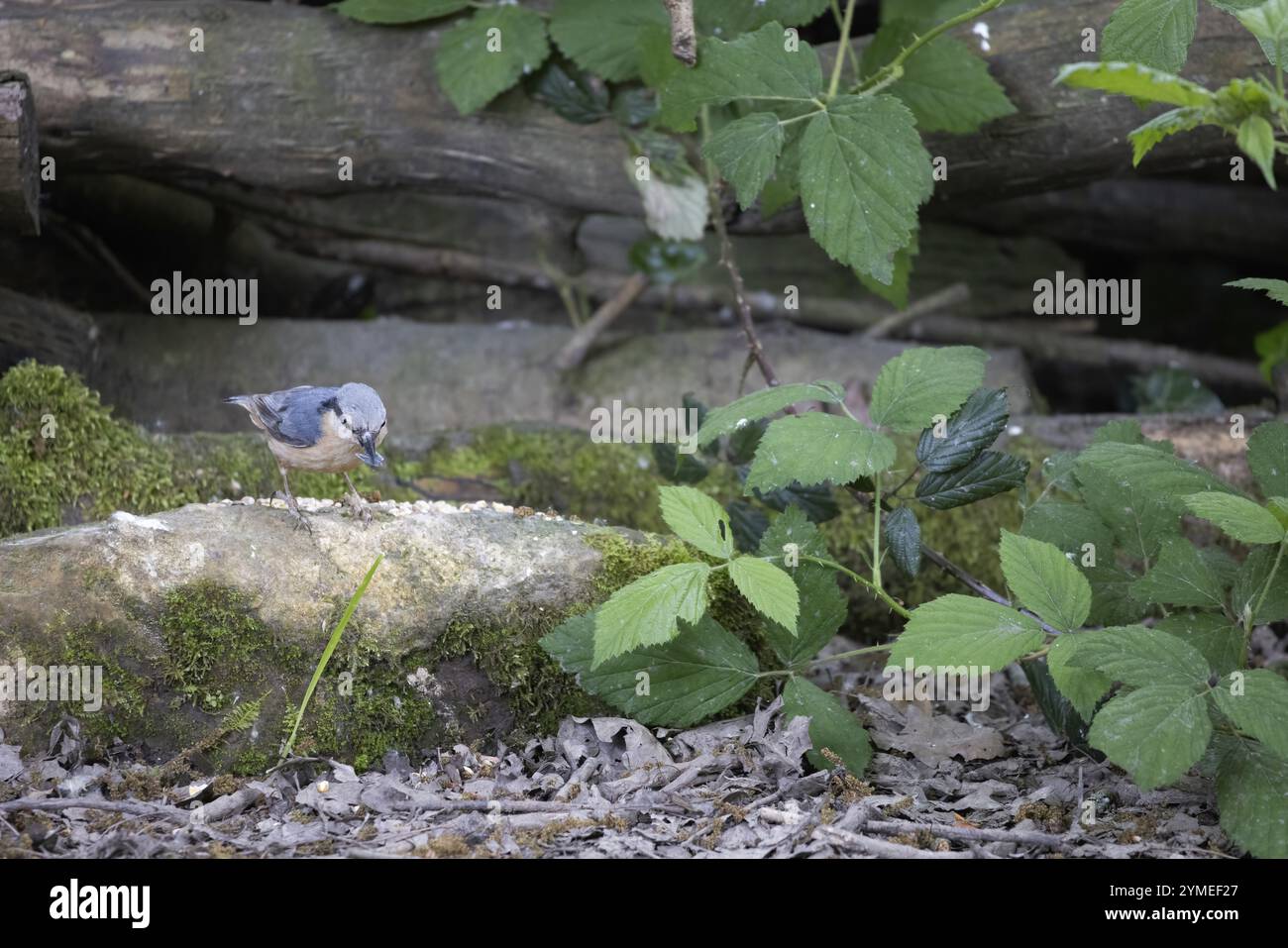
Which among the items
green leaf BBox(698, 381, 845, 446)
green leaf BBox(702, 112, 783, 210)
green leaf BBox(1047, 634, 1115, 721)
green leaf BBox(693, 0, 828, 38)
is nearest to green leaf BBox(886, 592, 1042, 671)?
green leaf BBox(1047, 634, 1115, 721)

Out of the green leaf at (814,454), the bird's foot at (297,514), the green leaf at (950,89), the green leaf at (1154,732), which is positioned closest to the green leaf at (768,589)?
the green leaf at (814,454)

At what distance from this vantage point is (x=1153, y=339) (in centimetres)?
621

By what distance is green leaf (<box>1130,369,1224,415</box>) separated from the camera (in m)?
4.74

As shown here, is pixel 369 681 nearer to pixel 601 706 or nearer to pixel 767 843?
pixel 601 706

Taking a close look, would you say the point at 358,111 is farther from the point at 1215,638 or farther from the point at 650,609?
the point at 1215,638

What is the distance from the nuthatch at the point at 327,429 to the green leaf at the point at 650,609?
70 centimetres

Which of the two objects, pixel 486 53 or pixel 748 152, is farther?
pixel 486 53

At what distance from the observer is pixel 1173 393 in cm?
482

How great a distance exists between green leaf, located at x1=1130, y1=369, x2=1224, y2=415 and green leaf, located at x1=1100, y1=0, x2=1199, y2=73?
2252 millimetres

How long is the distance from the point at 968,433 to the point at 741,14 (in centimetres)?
154

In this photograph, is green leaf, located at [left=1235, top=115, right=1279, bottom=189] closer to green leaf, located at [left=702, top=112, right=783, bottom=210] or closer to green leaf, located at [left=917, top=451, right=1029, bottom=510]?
green leaf, located at [left=917, top=451, right=1029, bottom=510]

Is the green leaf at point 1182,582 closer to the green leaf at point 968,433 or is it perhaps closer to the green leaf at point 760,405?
the green leaf at point 968,433

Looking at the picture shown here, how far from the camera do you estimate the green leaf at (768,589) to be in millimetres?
2467

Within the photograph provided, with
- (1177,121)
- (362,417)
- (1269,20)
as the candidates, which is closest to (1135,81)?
(1177,121)
